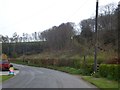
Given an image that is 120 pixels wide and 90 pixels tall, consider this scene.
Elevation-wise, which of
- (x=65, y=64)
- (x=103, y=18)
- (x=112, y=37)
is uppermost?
(x=103, y=18)

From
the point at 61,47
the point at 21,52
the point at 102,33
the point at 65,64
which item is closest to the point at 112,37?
the point at 102,33

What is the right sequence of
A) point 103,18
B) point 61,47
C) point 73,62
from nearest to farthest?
1. point 73,62
2. point 103,18
3. point 61,47

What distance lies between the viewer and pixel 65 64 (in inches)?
2554

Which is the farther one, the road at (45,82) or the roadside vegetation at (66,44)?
the roadside vegetation at (66,44)

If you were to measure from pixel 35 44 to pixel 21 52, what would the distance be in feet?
39.6

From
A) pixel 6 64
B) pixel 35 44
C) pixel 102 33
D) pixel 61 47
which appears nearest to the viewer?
pixel 6 64

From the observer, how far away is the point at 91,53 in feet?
225

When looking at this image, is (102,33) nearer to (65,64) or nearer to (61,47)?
(65,64)

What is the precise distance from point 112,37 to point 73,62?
2336 cm

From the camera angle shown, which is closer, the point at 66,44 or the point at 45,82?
the point at 45,82

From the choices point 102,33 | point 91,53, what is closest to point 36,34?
point 102,33

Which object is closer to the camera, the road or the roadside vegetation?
the road

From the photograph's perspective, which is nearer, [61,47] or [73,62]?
[73,62]

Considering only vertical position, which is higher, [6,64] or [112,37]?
[112,37]
